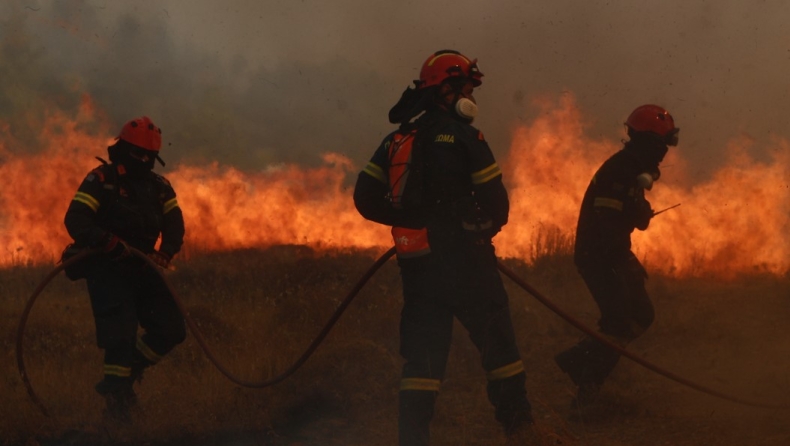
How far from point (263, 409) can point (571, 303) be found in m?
4.64

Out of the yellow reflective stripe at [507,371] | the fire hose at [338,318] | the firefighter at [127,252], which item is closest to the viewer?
the yellow reflective stripe at [507,371]

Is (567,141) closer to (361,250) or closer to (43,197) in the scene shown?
(361,250)

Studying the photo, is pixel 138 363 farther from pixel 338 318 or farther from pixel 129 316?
pixel 338 318

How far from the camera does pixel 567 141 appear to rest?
35.7 ft

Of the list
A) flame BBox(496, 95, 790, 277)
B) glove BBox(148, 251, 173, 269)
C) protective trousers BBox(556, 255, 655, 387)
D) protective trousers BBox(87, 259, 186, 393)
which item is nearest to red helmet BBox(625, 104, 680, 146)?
protective trousers BBox(556, 255, 655, 387)

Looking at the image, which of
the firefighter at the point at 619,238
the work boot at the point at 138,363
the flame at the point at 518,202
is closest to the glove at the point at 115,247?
the work boot at the point at 138,363

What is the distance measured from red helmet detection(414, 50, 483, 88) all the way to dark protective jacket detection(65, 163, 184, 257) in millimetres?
2541

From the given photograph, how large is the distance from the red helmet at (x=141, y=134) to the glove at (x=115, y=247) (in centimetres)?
72

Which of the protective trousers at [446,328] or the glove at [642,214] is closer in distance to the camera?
the protective trousers at [446,328]

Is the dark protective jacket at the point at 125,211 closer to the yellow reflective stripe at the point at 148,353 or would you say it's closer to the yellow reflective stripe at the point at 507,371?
the yellow reflective stripe at the point at 148,353

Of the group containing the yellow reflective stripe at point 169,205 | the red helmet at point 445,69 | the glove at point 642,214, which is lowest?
the glove at point 642,214

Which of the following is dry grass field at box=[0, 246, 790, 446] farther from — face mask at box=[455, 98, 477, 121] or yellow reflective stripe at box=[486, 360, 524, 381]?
face mask at box=[455, 98, 477, 121]

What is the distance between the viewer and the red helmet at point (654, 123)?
6.02m

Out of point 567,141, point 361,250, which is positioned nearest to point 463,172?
→ point 567,141
